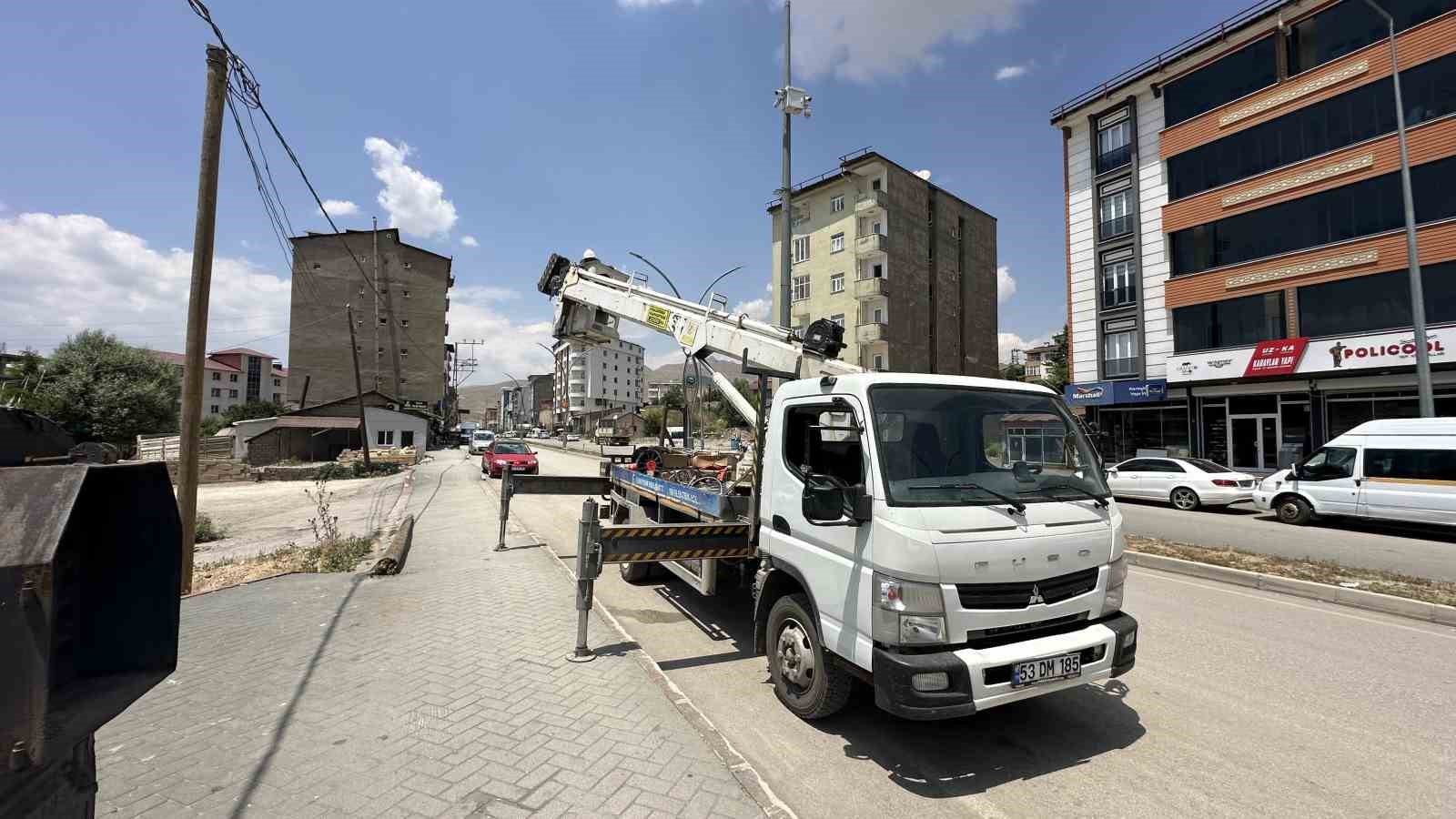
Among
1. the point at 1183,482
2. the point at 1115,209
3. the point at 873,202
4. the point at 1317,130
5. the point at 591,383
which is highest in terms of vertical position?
the point at 873,202

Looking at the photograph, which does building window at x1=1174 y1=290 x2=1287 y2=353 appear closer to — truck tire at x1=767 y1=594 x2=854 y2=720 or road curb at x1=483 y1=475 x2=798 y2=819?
truck tire at x1=767 y1=594 x2=854 y2=720

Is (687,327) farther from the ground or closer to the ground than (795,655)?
farther from the ground

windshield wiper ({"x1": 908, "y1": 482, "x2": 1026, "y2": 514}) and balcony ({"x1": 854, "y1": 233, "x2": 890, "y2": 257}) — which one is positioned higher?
balcony ({"x1": 854, "y1": 233, "x2": 890, "y2": 257})

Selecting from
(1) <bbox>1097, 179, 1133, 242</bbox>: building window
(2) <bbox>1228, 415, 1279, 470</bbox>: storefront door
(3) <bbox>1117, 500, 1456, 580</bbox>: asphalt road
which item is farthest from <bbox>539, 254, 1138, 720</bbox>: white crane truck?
(1) <bbox>1097, 179, 1133, 242</bbox>: building window

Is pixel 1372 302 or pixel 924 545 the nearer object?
pixel 924 545

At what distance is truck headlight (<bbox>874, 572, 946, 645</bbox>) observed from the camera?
323 centimetres

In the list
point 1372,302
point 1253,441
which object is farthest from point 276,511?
point 1372,302

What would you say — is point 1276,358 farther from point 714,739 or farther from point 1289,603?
point 714,739

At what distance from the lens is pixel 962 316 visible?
5028 cm

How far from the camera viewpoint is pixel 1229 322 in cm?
2328

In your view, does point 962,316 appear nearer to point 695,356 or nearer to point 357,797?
point 695,356

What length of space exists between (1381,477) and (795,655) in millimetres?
14064

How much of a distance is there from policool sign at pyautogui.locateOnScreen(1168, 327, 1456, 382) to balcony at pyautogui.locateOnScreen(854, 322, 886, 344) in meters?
17.8

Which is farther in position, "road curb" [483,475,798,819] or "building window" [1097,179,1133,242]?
"building window" [1097,179,1133,242]
